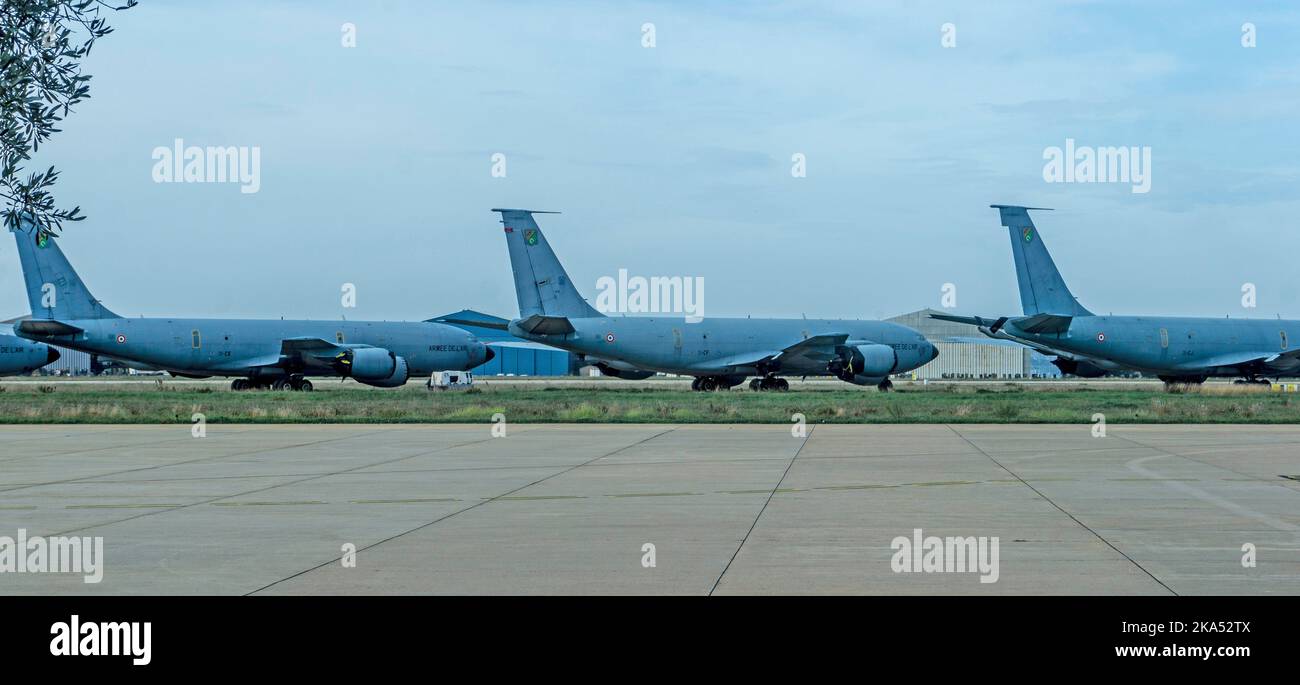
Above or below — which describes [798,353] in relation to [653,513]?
above

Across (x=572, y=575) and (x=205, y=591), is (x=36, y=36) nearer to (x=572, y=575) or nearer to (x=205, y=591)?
(x=205, y=591)

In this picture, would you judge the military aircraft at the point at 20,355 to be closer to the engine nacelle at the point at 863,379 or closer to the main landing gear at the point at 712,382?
the main landing gear at the point at 712,382

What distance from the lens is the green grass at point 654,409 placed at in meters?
33.2

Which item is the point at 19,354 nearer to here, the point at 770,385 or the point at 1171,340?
the point at 770,385

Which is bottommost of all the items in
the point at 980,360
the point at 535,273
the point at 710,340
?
the point at 980,360

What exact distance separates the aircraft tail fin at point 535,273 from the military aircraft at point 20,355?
2625 centimetres

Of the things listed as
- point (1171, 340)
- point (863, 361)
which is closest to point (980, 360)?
point (1171, 340)

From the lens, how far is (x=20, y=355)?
6284cm

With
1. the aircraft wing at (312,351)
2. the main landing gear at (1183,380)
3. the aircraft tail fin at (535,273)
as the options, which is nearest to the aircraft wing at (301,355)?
the aircraft wing at (312,351)

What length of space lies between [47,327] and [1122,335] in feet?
148

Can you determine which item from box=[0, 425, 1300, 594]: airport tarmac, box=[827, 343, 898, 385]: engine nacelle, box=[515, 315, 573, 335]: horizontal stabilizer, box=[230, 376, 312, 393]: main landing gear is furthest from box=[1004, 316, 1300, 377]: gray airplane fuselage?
box=[230, 376, 312, 393]: main landing gear

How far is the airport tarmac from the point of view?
9.21 m

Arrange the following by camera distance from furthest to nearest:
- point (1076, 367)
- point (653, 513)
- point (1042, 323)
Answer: point (1076, 367) → point (1042, 323) → point (653, 513)
